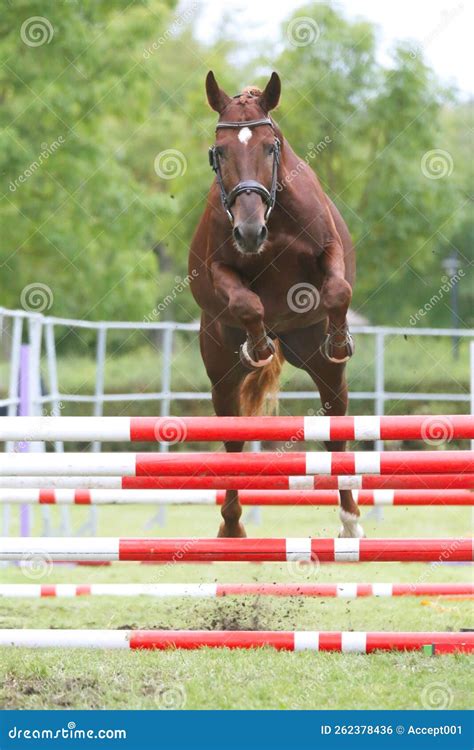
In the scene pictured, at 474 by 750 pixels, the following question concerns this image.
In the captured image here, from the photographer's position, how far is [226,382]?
18.1 feet

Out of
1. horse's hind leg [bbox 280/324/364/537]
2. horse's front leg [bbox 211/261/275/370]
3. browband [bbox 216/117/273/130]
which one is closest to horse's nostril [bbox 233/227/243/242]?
horse's front leg [bbox 211/261/275/370]

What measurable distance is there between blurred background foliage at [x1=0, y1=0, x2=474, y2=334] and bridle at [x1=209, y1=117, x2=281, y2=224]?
28.0ft

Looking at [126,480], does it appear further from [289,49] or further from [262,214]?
[289,49]

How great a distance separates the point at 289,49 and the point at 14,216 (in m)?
5.28

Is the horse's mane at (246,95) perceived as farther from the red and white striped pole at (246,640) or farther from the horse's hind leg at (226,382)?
the red and white striped pole at (246,640)

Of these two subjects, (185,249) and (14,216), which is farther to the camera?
(185,249)

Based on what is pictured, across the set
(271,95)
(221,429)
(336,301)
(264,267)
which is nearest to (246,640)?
(221,429)

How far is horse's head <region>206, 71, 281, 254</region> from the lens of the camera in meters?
4.03

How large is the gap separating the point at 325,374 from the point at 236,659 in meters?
1.60

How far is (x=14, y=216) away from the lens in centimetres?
1364

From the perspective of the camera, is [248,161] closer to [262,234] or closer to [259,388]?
[262,234]

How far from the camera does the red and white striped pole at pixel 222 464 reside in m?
3.62

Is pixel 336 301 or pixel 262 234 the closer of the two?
pixel 262 234
